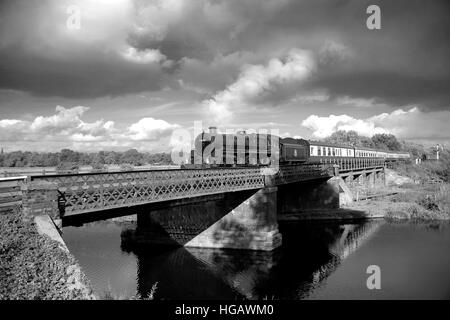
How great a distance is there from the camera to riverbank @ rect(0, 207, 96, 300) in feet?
24.7

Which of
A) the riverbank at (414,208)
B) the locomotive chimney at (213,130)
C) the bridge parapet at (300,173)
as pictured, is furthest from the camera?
the riverbank at (414,208)

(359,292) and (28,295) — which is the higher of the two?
(28,295)

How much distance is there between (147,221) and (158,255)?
4.28 metres

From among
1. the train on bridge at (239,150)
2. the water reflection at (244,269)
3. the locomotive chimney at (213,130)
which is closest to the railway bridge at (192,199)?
the water reflection at (244,269)

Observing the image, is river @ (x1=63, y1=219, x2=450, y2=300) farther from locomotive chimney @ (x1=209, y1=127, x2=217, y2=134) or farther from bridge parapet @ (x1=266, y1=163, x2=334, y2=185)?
locomotive chimney @ (x1=209, y1=127, x2=217, y2=134)

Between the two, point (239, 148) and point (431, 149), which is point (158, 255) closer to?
point (239, 148)

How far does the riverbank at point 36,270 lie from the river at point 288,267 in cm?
667

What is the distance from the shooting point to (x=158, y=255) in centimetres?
2647

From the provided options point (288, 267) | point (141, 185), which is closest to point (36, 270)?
point (141, 185)

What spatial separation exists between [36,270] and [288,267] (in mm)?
18317

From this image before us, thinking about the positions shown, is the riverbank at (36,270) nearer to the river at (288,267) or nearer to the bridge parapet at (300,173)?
the river at (288,267)

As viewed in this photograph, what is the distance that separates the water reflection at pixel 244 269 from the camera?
779 inches

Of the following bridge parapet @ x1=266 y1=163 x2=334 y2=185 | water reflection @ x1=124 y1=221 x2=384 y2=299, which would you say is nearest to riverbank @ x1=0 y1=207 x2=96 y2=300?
water reflection @ x1=124 y1=221 x2=384 y2=299
